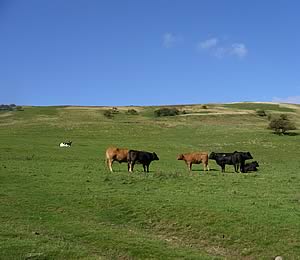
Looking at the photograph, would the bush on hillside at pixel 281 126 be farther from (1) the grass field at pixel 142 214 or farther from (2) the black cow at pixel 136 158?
(2) the black cow at pixel 136 158

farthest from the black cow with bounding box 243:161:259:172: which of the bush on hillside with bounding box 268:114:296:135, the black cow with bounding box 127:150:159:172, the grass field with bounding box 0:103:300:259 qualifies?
the bush on hillside with bounding box 268:114:296:135

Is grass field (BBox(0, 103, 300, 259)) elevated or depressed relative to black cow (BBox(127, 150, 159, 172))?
depressed

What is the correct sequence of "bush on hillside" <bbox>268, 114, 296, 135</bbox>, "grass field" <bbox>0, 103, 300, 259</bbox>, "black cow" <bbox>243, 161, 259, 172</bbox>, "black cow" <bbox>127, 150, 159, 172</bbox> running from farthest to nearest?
"bush on hillside" <bbox>268, 114, 296, 135</bbox> < "black cow" <bbox>243, 161, 259, 172</bbox> < "black cow" <bbox>127, 150, 159, 172</bbox> < "grass field" <bbox>0, 103, 300, 259</bbox>

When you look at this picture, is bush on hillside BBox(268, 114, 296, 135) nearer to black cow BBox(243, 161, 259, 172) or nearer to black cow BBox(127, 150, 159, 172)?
black cow BBox(243, 161, 259, 172)

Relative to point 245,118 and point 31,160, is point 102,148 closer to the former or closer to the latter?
point 31,160

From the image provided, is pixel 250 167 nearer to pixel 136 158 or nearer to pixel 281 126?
pixel 136 158

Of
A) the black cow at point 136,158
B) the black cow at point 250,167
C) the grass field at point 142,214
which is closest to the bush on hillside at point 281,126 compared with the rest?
the black cow at point 250,167

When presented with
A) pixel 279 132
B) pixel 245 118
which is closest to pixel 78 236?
pixel 279 132

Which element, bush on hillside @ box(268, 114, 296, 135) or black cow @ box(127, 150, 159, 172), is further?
bush on hillside @ box(268, 114, 296, 135)

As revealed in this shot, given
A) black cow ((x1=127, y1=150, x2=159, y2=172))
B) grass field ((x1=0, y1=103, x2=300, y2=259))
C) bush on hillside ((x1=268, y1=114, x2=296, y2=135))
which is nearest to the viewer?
grass field ((x1=0, y1=103, x2=300, y2=259))

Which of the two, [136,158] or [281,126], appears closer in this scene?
[136,158]

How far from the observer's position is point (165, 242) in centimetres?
1514

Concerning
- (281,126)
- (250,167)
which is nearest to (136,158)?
(250,167)

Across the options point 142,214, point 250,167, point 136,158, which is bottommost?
point 250,167
